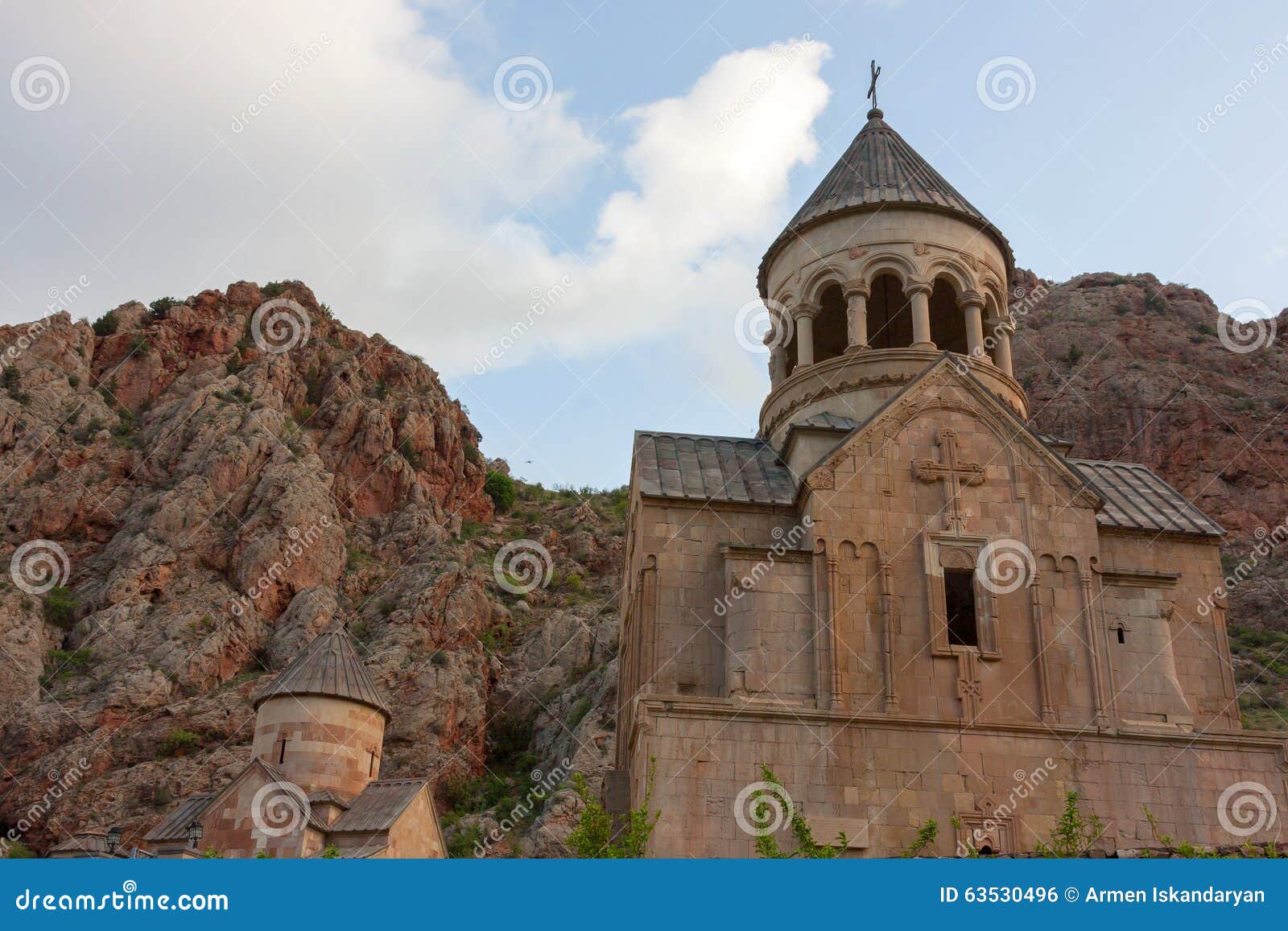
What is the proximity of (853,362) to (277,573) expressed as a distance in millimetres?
27721

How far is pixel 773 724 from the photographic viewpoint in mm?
12023

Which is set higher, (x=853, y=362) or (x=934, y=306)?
(x=934, y=306)

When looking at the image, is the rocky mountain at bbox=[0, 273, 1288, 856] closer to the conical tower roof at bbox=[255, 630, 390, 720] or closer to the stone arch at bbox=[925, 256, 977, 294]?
the conical tower roof at bbox=[255, 630, 390, 720]

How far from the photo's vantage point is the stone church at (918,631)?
11812 millimetres

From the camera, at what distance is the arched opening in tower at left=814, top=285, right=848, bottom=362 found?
731 inches

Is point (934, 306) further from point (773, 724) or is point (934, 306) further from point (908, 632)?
point (773, 724)

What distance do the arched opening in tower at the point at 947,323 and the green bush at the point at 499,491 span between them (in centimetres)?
3377

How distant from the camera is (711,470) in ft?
49.3

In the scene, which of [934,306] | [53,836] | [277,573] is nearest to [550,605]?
[277,573]

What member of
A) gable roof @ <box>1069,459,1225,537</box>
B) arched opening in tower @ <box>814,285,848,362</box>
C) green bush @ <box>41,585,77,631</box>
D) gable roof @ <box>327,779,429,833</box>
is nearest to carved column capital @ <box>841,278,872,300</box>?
arched opening in tower @ <box>814,285,848,362</box>

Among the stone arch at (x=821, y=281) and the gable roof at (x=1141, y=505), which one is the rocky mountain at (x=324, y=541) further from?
the gable roof at (x=1141, y=505)

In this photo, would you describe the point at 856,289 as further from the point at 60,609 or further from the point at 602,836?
the point at 60,609

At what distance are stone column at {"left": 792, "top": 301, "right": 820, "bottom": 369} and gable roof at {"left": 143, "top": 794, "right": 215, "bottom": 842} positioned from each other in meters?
11.3

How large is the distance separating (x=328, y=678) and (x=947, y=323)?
1214 centimetres
